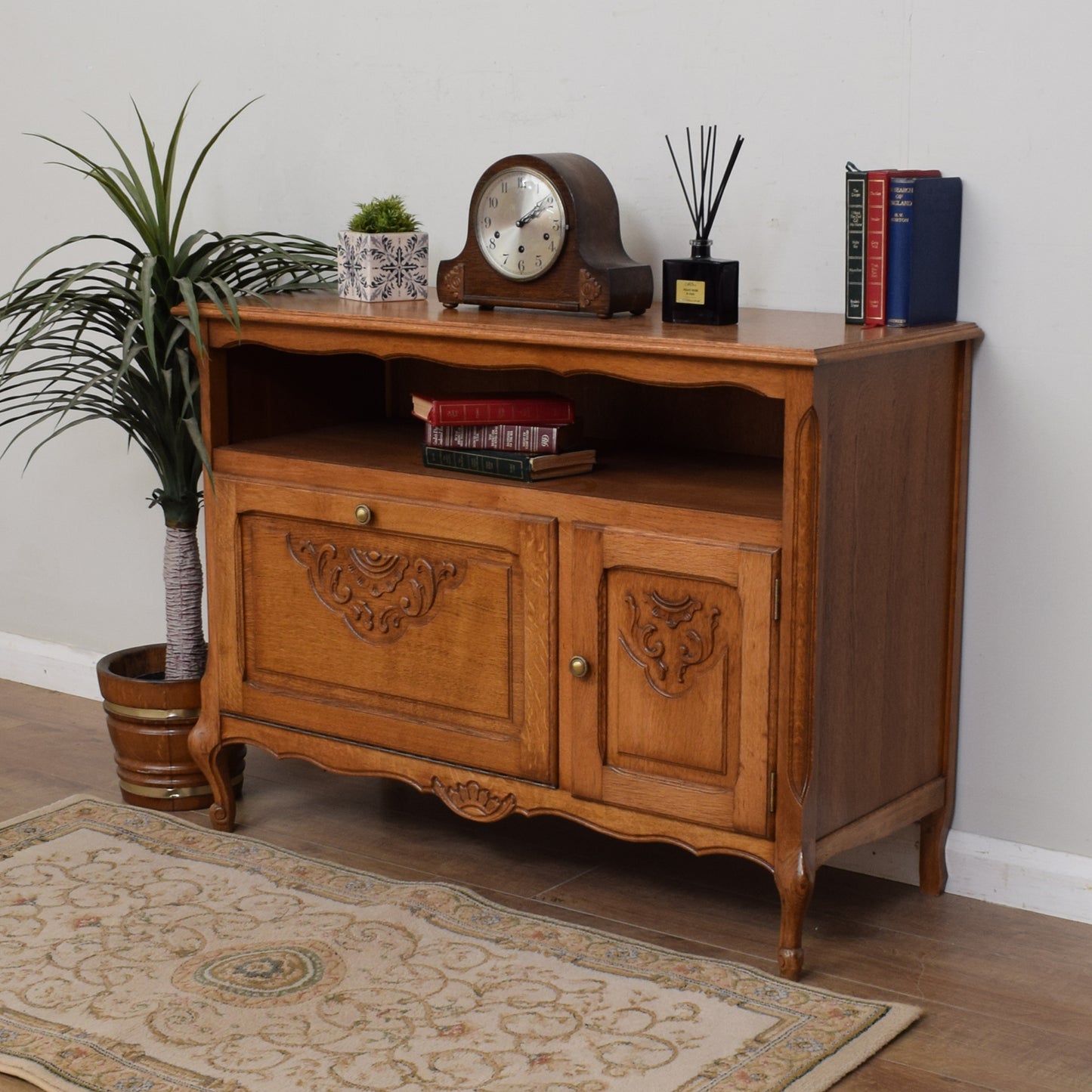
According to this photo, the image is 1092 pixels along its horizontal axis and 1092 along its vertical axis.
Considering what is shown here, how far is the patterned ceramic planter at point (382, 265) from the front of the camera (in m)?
2.82

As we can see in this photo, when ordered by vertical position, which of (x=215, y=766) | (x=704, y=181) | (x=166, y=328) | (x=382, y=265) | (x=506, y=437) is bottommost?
(x=215, y=766)

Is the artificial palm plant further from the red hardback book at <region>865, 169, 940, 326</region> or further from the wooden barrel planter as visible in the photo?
the red hardback book at <region>865, 169, 940, 326</region>

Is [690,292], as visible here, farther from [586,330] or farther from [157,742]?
[157,742]

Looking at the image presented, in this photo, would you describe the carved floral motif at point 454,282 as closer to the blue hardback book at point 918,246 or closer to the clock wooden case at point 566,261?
the clock wooden case at point 566,261

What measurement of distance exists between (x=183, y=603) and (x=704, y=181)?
1.33 m

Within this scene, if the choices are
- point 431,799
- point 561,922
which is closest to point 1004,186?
Result: point 561,922

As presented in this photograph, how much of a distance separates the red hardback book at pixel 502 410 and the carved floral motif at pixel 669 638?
36cm

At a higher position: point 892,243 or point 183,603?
point 892,243

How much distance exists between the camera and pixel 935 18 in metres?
2.54

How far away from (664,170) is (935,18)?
55 centimetres

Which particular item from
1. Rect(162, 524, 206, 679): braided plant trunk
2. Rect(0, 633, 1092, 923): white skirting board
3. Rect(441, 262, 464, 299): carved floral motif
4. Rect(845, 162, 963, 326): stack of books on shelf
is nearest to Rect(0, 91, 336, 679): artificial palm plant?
Rect(162, 524, 206, 679): braided plant trunk

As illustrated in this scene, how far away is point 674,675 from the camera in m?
2.40

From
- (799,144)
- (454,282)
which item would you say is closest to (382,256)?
(454,282)

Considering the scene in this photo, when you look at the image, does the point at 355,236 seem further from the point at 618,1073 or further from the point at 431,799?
the point at 618,1073
